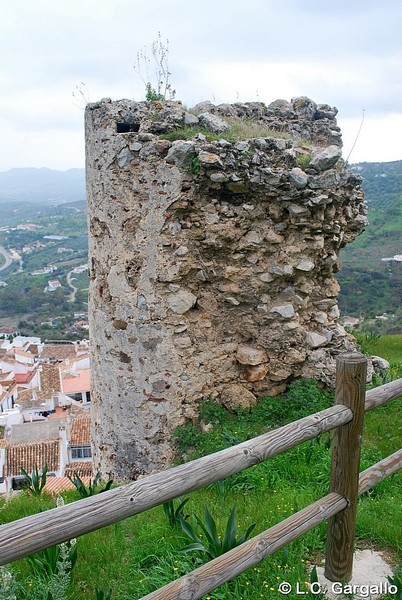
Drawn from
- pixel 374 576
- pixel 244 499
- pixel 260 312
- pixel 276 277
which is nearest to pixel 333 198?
pixel 276 277

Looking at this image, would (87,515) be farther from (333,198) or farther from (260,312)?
(333,198)

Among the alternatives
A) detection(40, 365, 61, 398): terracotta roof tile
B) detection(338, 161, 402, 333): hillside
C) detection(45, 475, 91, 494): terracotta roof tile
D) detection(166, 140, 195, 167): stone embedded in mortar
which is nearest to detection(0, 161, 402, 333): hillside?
detection(338, 161, 402, 333): hillside

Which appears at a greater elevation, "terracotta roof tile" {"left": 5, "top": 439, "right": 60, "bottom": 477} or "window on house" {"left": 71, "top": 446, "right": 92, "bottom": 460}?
"terracotta roof tile" {"left": 5, "top": 439, "right": 60, "bottom": 477}

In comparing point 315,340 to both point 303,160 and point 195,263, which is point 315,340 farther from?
point 303,160

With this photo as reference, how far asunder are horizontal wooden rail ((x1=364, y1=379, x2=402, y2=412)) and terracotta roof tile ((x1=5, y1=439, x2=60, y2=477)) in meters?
17.5

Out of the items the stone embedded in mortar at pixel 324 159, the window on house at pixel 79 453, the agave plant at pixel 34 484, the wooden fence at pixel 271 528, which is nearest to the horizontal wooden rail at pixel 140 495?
the wooden fence at pixel 271 528

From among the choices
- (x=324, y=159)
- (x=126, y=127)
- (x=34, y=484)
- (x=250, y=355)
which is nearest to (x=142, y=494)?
(x=34, y=484)

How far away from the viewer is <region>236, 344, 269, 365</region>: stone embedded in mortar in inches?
227

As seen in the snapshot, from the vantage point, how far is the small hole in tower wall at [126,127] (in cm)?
559

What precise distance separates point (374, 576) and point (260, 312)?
124 inches

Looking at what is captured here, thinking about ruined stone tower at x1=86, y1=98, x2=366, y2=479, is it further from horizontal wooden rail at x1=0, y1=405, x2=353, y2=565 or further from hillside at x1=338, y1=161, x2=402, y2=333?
hillside at x1=338, y1=161, x2=402, y2=333

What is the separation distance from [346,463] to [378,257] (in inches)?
1235

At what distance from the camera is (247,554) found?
7.88ft

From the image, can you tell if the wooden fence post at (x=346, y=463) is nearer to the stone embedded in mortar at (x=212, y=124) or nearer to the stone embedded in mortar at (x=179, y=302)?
the stone embedded in mortar at (x=179, y=302)
